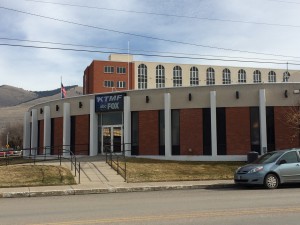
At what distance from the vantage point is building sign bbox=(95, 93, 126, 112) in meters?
32.1

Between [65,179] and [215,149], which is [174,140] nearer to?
[215,149]

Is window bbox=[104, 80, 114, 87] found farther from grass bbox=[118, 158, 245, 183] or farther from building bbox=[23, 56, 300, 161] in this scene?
grass bbox=[118, 158, 245, 183]

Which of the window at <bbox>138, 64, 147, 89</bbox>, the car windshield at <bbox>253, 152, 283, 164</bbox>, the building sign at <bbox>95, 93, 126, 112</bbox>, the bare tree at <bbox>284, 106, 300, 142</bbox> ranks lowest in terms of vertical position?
the car windshield at <bbox>253, 152, 283, 164</bbox>

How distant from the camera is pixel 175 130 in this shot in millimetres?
30719

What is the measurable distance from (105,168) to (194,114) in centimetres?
951

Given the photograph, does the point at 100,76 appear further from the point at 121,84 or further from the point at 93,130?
the point at 93,130

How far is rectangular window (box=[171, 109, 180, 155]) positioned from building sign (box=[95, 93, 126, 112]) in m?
4.08

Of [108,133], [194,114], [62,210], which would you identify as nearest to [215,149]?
[194,114]

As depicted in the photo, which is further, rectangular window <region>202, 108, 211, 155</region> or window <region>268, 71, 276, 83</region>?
window <region>268, 71, 276, 83</region>

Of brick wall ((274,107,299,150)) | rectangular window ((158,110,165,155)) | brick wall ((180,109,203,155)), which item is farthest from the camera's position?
rectangular window ((158,110,165,155))

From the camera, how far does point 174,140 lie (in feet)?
100

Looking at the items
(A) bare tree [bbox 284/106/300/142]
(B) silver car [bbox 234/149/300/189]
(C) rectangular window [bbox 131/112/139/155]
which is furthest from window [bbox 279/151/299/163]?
(C) rectangular window [bbox 131/112/139/155]

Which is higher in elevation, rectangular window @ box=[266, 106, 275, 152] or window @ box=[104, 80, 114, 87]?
window @ box=[104, 80, 114, 87]

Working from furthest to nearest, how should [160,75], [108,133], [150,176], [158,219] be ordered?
[160,75] → [108,133] → [150,176] → [158,219]
